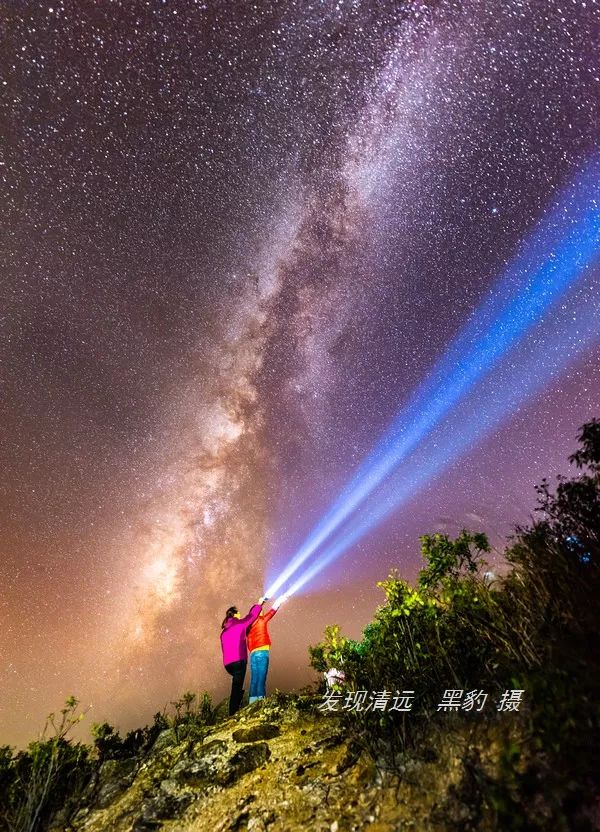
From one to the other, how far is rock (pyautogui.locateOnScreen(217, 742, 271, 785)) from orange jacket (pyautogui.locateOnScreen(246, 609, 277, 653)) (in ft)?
9.81

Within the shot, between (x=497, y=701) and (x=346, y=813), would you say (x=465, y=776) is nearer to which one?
(x=497, y=701)

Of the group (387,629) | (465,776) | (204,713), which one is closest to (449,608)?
(387,629)

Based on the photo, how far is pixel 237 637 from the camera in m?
8.75

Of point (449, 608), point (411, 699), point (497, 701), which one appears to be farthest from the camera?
point (449, 608)

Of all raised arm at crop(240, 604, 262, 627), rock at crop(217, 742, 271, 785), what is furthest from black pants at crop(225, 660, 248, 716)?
rock at crop(217, 742, 271, 785)

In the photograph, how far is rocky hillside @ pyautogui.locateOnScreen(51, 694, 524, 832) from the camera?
141 inches

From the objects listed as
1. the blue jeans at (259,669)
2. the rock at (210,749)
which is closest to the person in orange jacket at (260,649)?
the blue jeans at (259,669)

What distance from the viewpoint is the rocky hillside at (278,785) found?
141 inches

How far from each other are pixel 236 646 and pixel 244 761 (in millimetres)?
3354

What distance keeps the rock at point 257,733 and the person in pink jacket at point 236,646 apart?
6.96 feet

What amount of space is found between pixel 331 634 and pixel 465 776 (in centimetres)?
277

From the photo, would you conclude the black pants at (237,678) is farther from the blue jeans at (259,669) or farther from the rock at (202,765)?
the rock at (202,765)

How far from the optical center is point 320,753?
5.01 m

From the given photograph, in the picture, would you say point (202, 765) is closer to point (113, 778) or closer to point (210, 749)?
point (210, 749)
